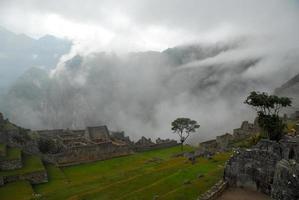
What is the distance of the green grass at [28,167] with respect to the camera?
121ft

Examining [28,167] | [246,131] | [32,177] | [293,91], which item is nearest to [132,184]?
[32,177]

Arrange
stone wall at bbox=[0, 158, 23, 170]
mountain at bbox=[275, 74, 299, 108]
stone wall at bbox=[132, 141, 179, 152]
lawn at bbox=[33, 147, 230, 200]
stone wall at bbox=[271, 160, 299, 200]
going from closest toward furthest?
stone wall at bbox=[271, 160, 299, 200] → lawn at bbox=[33, 147, 230, 200] → stone wall at bbox=[0, 158, 23, 170] → stone wall at bbox=[132, 141, 179, 152] → mountain at bbox=[275, 74, 299, 108]

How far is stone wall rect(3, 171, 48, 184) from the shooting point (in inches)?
1421

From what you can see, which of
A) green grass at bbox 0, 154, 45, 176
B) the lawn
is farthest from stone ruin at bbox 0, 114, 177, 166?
green grass at bbox 0, 154, 45, 176

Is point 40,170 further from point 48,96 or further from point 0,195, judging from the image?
point 48,96

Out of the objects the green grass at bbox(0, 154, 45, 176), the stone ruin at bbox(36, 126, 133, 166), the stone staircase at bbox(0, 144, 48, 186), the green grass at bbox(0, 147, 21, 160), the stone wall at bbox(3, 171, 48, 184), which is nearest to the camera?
the stone wall at bbox(3, 171, 48, 184)

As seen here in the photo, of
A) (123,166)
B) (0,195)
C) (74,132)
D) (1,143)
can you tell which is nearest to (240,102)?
(74,132)

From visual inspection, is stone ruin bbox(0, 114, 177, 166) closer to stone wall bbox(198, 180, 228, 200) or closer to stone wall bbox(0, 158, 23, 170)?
stone wall bbox(0, 158, 23, 170)

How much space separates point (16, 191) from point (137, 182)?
1298cm

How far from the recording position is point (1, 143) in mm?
46625

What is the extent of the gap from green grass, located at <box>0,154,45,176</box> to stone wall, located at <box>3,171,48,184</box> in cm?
46

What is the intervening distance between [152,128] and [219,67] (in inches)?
2230

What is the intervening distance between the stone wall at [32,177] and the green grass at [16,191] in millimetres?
977

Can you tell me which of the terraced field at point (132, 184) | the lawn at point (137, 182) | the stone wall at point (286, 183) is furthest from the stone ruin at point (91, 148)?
the stone wall at point (286, 183)
